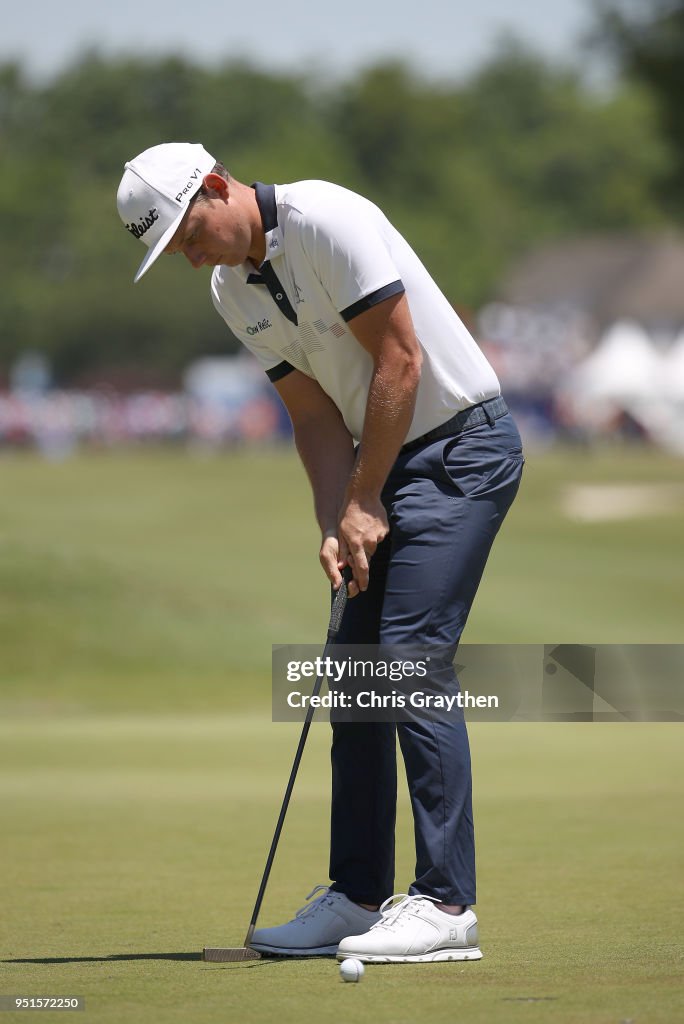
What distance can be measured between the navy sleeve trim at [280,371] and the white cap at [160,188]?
1.86ft

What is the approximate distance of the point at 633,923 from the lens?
4266 millimetres

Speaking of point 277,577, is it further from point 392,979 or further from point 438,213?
point 438,213

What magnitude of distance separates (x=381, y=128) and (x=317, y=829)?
9984cm

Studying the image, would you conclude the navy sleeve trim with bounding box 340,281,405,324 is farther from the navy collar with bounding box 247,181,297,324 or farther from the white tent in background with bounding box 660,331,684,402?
the white tent in background with bounding box 660,331,684,402

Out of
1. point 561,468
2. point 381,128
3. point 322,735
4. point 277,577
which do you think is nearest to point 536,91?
point 381,128

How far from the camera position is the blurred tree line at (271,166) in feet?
273

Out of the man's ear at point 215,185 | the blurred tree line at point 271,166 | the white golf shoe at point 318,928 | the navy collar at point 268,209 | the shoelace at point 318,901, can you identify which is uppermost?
the blurred tree line at point 271,166

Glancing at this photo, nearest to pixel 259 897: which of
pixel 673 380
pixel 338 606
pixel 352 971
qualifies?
pixel 352 971

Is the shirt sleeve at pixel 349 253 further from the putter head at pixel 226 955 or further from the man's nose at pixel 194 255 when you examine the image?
the putter head at pixel 226 955

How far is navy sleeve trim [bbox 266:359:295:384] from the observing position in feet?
14.7

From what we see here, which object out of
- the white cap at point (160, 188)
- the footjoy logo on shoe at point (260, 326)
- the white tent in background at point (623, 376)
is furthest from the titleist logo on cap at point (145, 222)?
the white tent in background at point (623, 376)

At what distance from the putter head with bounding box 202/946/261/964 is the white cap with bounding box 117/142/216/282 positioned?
1.54 meters

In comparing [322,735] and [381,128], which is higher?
[381,128]

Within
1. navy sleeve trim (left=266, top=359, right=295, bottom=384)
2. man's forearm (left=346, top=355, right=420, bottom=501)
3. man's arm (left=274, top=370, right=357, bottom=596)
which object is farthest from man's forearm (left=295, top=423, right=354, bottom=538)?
man's forearm (left=346, top=355, right=420, bottom=501)
